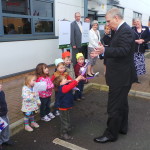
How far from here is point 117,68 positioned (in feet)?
9.61

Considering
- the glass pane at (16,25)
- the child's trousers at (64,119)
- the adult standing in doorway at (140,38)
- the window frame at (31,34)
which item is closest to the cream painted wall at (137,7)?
the window frame at (31,34)

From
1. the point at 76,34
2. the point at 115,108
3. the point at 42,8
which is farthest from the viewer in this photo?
the point at 42,8

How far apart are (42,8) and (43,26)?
68 cm

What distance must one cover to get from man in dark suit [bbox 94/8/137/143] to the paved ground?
0.20 m

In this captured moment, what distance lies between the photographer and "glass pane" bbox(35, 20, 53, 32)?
767 centimetres

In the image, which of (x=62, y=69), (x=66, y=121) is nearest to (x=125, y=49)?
(x=62, y=69)

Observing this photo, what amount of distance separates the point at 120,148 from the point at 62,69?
161 cm

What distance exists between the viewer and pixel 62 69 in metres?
3.52

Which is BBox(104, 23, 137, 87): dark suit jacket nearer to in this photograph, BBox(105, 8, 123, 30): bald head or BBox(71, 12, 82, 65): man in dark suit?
BBox(105, 8, 123, 30): bald head

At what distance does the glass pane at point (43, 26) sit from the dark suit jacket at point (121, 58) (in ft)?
17.4

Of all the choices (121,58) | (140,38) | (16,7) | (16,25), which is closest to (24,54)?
(16,25)

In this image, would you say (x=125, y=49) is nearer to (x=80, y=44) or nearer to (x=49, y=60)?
(x=80, y=44)

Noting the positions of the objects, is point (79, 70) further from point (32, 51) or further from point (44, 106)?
point (32, 51)

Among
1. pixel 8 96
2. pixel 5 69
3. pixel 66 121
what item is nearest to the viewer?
pixel 66 121
